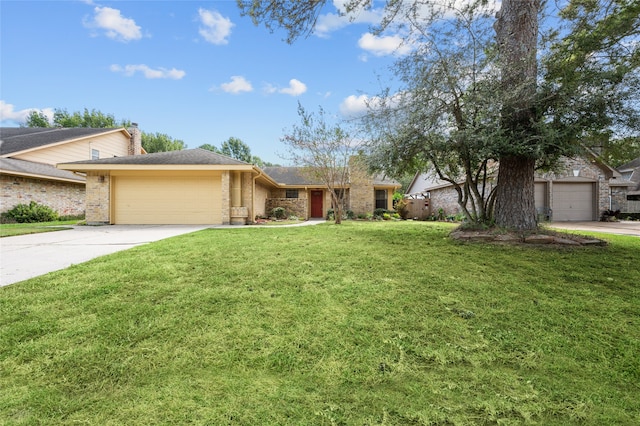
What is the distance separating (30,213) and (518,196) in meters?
19.0

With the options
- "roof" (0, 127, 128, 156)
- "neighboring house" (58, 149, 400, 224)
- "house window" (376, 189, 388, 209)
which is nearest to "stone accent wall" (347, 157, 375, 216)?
"house window" (376, 189, 388, 209)

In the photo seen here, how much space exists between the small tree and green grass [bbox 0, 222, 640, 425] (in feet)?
28.2

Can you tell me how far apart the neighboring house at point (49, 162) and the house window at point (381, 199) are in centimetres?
1779

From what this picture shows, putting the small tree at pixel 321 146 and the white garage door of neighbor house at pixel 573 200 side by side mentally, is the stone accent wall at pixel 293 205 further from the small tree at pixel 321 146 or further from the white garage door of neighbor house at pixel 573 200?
the white garage door of neighbor house at pixel 573 200

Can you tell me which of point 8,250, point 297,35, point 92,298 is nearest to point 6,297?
point 92,298

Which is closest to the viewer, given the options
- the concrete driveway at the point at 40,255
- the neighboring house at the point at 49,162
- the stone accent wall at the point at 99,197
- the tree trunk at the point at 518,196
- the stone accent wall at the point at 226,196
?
the concrete driveway at the point at 40,255

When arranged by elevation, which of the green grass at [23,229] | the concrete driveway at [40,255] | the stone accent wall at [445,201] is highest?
the stone accent wall at [445,201]

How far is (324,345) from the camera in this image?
6.99ft

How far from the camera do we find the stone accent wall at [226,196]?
11734 mm

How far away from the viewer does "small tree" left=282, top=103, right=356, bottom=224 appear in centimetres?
1168

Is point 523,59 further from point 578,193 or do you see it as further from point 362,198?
point 578,193

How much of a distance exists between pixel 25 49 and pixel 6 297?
19114 mm

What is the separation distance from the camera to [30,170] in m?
13.0

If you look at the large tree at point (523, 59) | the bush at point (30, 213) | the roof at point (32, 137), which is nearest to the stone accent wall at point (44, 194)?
the bush at point (30, 213)
